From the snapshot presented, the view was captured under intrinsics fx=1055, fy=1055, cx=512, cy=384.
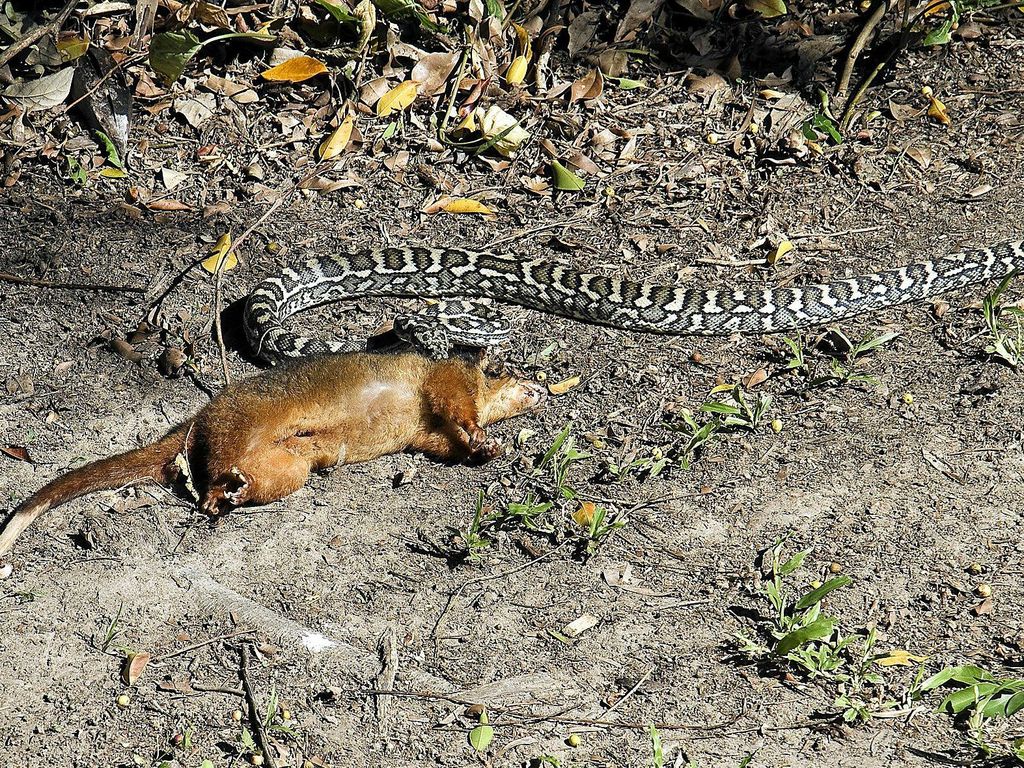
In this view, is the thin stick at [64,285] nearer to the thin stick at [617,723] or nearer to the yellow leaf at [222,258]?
the yellow leaf at [222,258]

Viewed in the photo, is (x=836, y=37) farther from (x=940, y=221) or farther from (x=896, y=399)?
(x=896, y=399)

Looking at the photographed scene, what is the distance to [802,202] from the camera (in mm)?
9656

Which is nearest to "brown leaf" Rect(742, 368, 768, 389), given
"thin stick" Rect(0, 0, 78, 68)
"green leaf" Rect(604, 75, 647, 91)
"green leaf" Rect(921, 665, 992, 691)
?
"green leaf" Rect(921, 665, 992, 691)

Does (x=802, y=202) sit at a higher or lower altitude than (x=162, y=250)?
higher

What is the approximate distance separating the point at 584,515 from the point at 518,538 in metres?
0.44

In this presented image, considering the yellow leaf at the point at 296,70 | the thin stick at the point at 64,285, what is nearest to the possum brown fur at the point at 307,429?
the thin stick at the point at 64,285

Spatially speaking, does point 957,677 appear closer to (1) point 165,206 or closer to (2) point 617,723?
(2) point 617,723

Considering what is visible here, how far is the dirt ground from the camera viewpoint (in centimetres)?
548

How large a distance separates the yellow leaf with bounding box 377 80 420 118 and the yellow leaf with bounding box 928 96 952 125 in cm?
508

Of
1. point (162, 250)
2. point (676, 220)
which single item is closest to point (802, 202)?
point (676, 220)

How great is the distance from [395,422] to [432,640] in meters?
1.57

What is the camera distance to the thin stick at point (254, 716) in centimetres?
530

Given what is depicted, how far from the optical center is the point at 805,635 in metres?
5.60

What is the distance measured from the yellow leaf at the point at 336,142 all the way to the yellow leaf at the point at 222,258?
1.39 m
